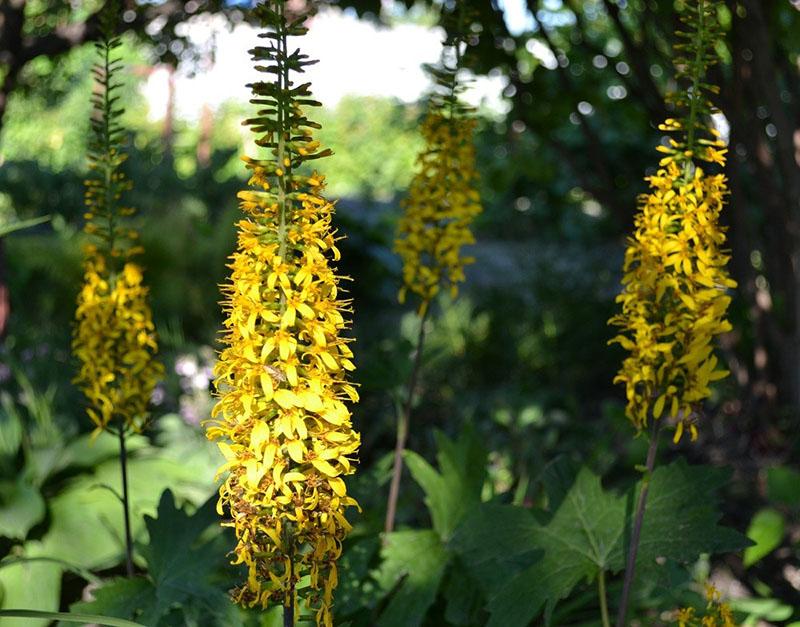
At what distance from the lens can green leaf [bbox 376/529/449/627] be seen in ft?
7.55

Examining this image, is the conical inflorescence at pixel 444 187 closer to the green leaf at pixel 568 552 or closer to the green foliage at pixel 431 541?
the green foliage at pixel 431 541

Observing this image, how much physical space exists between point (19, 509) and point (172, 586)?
1.32 m

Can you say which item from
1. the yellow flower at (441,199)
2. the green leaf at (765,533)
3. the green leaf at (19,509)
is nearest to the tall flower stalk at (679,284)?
the yellow flower at (441,199)

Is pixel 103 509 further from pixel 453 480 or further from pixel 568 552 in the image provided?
pixel 568 552

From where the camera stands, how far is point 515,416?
4.27 metres

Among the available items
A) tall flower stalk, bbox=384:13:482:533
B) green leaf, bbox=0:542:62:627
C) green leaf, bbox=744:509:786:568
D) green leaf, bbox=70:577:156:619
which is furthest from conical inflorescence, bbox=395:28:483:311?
green leaf, bbox=0:542:62:627

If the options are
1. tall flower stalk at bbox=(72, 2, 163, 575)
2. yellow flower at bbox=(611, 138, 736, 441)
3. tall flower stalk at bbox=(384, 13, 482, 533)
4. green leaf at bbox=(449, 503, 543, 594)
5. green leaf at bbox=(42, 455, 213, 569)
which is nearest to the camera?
yellow flower at bbox=(611, 138, 736, 441)

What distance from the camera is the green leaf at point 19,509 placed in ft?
10.2

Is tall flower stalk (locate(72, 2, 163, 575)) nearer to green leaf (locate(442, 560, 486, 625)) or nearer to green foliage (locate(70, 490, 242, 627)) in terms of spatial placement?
green foliage (locate(70, 490, 242, 627))

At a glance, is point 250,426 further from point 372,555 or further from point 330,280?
point 372,555

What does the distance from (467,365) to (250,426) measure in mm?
4459

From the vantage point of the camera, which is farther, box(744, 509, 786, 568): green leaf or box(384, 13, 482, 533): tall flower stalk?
box(744, 509, 786, 568): green leaf

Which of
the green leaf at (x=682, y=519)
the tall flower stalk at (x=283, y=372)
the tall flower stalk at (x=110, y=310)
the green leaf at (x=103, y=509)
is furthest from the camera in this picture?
the green leaf at (x=103, y=509)

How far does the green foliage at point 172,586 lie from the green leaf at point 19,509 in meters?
1.04
